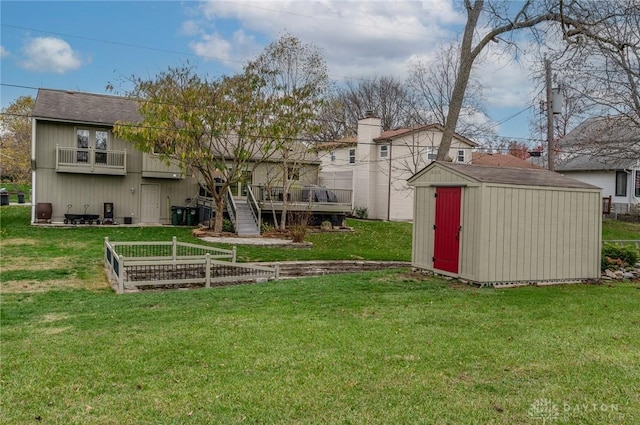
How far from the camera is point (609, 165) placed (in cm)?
2825

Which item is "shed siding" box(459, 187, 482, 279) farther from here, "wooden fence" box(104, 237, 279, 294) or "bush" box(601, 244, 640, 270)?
"wooden fence" box(104, 237, 279, 294)

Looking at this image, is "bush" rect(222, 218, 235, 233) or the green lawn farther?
"bush" rect(222, 218, 235, 233)

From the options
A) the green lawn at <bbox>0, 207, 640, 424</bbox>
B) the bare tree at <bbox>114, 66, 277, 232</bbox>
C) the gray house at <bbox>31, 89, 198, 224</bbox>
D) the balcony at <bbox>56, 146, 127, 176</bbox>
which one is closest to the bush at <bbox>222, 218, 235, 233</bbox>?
the bare tree at <bbox>114, 66, 277, 232</bbox>

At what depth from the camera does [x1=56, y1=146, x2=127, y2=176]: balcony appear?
69.2ft

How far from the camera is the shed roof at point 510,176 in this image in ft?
30.8

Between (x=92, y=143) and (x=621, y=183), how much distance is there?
31.5m

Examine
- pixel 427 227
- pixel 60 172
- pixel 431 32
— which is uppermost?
pixel 431 32

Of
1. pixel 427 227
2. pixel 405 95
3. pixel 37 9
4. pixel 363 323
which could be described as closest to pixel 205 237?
pixel 37 9

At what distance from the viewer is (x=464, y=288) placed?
9125mm

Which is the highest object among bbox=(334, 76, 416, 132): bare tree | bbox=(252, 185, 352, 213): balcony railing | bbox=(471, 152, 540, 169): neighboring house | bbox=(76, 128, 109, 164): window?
bbox=(334, 76, 416, 132): bare tree

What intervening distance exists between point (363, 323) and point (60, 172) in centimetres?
1954

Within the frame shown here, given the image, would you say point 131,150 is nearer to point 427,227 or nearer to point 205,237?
point 205,237

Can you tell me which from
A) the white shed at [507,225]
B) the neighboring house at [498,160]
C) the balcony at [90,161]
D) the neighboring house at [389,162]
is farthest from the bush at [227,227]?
the neighboring house at [498,160]

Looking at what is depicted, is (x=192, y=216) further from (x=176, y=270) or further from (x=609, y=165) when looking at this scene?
(x=609, y=165)
